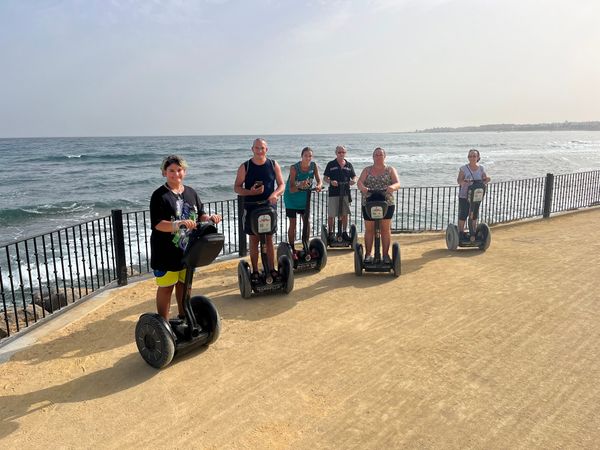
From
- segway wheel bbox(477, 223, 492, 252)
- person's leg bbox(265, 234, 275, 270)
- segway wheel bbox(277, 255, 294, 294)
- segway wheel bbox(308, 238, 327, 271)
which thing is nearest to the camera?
person's leg bbox(265, 234, 275, 270)

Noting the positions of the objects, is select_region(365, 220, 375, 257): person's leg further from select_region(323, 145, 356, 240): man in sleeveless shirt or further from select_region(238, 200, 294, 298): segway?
select_region(238, 200, 294, 298): segway

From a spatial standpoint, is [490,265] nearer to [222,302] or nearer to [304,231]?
[304,231]

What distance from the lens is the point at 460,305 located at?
16.8 ft

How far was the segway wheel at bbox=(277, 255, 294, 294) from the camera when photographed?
5.54 m

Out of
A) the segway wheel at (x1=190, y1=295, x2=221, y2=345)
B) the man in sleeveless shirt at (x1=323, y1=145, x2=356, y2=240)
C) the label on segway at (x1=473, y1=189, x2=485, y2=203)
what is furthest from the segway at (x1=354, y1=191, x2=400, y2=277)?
the segway wheel at (x1=190, y1=295, x2=221, y2=345)

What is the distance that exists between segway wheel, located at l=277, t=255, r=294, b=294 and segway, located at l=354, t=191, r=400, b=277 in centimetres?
118

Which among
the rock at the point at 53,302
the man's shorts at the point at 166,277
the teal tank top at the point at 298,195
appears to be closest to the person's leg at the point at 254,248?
the teal tank top at the point at 298,195

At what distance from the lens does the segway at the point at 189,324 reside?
11.4 feet

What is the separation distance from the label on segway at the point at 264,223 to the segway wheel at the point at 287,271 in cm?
62

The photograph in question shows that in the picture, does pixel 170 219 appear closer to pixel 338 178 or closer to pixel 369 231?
pixel 369 231

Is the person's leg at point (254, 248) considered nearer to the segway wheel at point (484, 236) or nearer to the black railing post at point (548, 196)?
the segway wheel at point (484, 236)

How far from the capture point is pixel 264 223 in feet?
16.6

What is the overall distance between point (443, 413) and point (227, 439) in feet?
4.92

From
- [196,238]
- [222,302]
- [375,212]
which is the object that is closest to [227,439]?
[196,238]
